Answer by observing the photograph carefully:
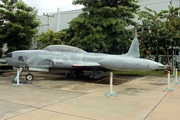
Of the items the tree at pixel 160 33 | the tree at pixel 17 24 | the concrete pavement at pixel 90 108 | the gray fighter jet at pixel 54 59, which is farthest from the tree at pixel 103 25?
the concrete pavement at pixel 90 108

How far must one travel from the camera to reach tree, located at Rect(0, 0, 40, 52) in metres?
18.5

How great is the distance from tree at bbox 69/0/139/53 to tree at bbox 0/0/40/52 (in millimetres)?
5002

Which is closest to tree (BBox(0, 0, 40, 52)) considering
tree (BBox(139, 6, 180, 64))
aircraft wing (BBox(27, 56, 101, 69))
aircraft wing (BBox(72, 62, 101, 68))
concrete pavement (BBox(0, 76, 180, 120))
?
aircraft wing (BBox(27, 56, 101, 69))

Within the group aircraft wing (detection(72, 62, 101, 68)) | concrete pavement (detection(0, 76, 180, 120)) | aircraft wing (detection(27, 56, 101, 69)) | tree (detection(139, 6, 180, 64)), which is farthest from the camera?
tree (detection(139, 6, 180, 64))

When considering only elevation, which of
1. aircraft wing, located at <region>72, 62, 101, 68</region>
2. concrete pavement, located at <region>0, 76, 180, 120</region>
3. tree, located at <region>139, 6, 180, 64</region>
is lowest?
concrete pavement, located at <region>0, 76, 180, 120</region>

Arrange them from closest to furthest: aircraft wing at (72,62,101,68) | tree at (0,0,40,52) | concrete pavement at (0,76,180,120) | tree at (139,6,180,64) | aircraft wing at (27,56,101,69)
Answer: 1. concrete pavement at (0,76,180,120)
2. aircraft wing at (72,62,101,68)
3. aircraft wing at (27,56,101,69)
4. tree at (139,6,180,64)
5. tree at (0,0,40,52)

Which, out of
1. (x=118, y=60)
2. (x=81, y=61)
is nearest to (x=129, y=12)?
(x=81, y=61)

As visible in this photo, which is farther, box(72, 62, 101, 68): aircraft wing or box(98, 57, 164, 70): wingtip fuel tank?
box(72, 62, 101, 68): aircraft wing

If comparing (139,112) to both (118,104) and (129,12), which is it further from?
(129,12)

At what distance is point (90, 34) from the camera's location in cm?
1656

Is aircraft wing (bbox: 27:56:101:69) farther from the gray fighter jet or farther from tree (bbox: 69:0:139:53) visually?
tree (bbox: 69:0:139:53)

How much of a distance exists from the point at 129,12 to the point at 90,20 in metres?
3.69

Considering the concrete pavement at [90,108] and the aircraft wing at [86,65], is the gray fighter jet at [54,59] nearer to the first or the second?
the aircraft wing at [86,65]

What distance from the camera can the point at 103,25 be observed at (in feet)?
54.6
